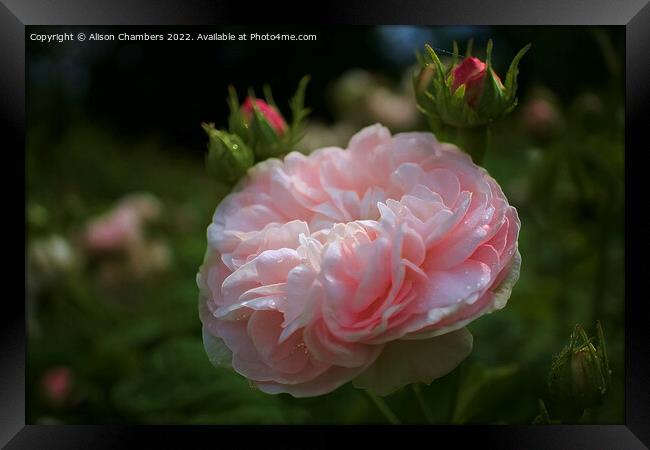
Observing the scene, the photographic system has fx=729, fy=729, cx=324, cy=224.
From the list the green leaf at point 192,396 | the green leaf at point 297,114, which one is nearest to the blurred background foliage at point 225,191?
the green leaf at point 192,396

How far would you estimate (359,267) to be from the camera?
0.53m

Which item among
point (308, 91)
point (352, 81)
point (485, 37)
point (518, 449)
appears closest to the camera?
point (518, 449)

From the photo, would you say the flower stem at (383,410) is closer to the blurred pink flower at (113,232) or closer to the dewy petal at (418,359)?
the dewy petal at (418,359)

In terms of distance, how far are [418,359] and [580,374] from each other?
0.16 meters

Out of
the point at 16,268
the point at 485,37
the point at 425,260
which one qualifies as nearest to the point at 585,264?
the point at 485,37

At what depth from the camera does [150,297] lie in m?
1.29

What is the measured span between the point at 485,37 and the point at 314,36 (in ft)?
0.71

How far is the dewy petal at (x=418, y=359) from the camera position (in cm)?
56

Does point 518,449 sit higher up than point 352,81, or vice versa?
point 352,81

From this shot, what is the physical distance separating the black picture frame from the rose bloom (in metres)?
0.16

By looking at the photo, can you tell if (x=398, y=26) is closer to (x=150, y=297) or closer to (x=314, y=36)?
(x=314, y=36)

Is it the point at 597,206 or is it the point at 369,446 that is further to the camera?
the point at 597,206

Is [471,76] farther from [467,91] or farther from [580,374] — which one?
[580,374]

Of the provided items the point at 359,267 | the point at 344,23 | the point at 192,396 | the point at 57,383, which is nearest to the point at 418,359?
the point at 359,267
